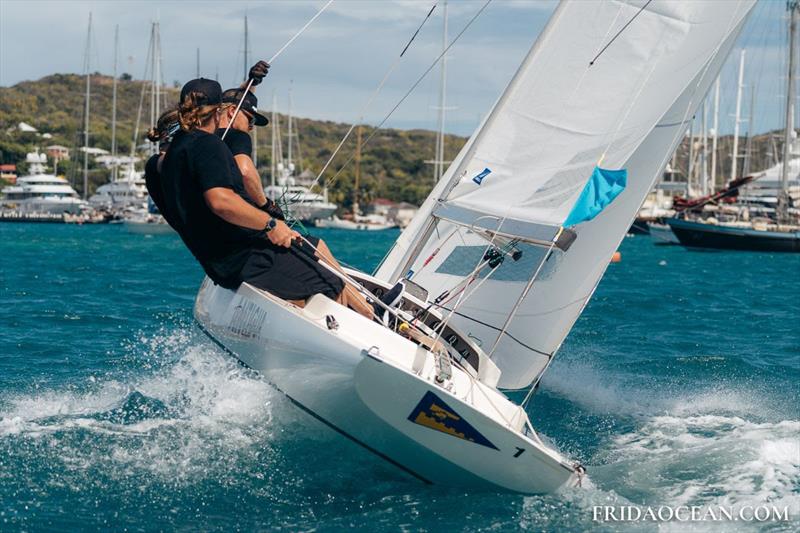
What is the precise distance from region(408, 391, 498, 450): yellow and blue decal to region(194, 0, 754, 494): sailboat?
243 millimetres

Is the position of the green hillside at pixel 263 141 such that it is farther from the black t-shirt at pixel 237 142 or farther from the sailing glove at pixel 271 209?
the black t-shirt at pixel 237 142

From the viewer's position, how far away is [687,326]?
17141 millimetres

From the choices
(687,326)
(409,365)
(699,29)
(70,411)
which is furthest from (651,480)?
(687,326)

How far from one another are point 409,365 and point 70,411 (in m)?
3.21

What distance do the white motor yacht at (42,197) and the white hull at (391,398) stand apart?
3055 inches

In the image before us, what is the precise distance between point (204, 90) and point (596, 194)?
282 cm

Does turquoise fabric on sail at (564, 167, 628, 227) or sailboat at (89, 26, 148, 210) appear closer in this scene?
turquoise fabric on sail at (564, 167, 628, 227)

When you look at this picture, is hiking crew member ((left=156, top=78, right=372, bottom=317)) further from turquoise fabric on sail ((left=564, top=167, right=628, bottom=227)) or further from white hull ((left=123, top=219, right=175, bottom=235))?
white hull ((left=123, top=219, right=175, bottom=235))

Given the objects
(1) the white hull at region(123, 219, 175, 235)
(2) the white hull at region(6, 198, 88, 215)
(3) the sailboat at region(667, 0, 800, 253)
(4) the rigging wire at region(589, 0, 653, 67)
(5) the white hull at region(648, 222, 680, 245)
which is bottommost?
(2) the white hull at region(6, 198, 88, 215)

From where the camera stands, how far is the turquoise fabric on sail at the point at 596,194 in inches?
295

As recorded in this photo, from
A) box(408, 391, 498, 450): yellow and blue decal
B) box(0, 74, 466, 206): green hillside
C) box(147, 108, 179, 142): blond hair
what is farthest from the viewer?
box(0, 74, 466, 206): green hillside

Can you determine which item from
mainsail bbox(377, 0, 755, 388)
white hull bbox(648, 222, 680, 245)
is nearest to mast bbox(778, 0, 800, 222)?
white hull bbox(648, 222, 680, 245)

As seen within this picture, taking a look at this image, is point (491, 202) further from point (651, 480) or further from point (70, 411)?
point (70, 411)

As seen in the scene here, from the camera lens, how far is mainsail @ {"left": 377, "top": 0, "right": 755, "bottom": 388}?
27.3 feet
